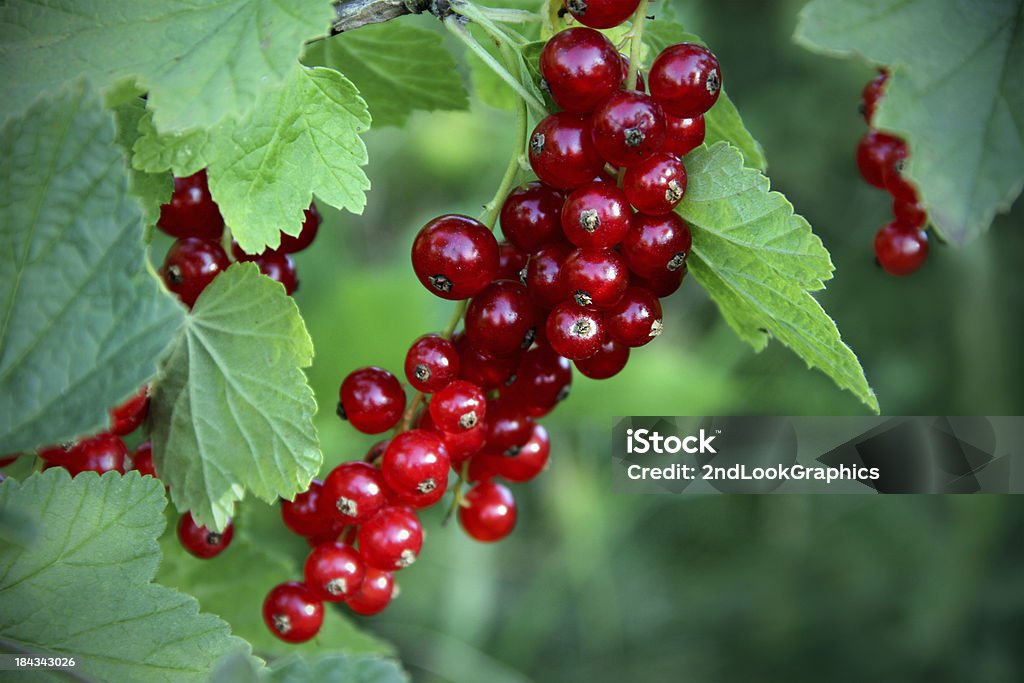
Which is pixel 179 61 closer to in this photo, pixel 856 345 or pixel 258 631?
pixel 258 631

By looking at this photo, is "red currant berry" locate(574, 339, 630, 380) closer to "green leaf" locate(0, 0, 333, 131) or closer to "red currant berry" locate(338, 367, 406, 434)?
"red currant berry" locate(338, 367, 406, 434)

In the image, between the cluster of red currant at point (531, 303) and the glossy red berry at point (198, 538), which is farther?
the glossy red berry at point (198, 538)

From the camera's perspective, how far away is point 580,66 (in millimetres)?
568

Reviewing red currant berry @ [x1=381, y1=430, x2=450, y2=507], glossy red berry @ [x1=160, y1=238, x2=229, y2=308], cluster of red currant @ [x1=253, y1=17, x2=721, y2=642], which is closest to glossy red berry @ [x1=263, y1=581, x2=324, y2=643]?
cluster of red currant @ [x1=253, y1=17, x2=721, y2=642]

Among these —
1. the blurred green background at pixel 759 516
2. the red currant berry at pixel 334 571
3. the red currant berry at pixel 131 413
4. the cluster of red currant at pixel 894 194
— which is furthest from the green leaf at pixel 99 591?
the blurred green background at pixel 759 516

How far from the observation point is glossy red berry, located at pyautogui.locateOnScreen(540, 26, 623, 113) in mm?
568

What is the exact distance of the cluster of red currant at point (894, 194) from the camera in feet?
2.48

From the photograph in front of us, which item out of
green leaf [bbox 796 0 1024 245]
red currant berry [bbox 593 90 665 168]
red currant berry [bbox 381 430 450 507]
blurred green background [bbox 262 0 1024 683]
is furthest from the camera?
blurred green background [bbox 262 0 1024 683]

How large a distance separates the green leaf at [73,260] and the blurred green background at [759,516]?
1212mm

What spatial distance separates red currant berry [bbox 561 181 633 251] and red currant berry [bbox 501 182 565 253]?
0.04 m

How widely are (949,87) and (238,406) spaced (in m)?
0.44

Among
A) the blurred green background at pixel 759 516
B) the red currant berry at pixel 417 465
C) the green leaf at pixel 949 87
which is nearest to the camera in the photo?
the green leaf at pixel 949 87

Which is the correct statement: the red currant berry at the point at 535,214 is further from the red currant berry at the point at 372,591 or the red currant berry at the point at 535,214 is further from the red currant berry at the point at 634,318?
the red currant berry at the point at 372,591

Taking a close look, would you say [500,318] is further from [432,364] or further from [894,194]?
[894,194]
